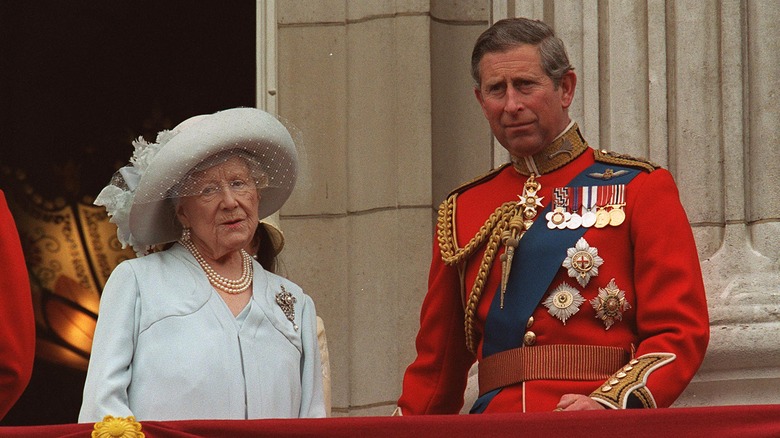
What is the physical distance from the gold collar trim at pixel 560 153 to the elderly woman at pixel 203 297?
630 millimetres

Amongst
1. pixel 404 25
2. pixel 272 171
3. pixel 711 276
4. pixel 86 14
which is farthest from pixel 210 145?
pixel 86 14

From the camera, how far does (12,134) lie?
8.01 m

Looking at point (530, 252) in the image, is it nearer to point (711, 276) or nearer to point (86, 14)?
point (711, 276)

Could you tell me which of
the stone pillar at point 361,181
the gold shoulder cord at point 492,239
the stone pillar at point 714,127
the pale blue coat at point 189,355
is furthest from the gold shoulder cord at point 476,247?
the stone pillar at point 361,181

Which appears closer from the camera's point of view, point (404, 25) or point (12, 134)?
point (404, 25)

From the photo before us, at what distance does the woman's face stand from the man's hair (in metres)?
0.74

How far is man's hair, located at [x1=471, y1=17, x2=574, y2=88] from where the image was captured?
498 centimetres

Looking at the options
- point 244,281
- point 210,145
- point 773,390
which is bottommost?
point 773,390

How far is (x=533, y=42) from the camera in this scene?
500cm

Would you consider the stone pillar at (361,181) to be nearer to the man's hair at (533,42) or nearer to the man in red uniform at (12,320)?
the man's hair at (533,42)

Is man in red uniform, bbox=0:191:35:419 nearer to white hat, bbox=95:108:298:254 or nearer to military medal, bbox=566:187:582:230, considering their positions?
white hat, bbox=95:108:298:254

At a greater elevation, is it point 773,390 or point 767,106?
point 767,106

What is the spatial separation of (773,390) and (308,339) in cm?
129

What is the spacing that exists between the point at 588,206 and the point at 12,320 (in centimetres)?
142
